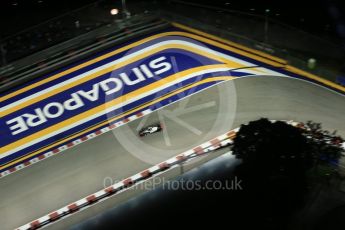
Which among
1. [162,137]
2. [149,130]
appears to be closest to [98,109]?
[149,130]

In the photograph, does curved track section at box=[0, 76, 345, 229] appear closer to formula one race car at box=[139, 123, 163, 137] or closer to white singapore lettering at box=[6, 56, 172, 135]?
formula one race car at box=[139, 123, 163, 137]

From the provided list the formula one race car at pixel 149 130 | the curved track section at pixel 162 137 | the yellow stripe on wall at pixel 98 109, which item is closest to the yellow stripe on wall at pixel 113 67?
the yellow stripe on wall at pixel 98 109

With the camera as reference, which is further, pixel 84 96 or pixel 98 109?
pixel 84 96

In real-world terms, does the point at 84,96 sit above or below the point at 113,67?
below

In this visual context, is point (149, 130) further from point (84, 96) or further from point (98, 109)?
point (84, 96)

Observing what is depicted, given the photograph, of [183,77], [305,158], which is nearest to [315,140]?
[305,158]

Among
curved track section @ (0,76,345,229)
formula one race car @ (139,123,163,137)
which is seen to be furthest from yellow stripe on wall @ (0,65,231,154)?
formula one race car @ (139,123,163,137)

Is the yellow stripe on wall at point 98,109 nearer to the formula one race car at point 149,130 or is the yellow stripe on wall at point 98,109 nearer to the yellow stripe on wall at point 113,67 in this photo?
the yellow stripe on wall at point 113,67

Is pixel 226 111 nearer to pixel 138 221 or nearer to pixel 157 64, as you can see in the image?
pixel 157 64
